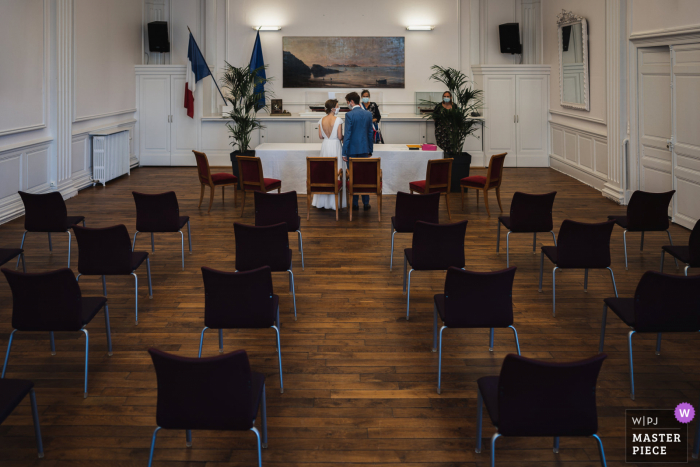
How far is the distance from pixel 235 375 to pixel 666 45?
25.2ft

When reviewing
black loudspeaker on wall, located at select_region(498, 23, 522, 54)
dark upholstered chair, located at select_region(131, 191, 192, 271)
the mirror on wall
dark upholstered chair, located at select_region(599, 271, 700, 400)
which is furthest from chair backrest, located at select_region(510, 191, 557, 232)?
black loudspeaker on wall, located at select_region(498, 23, 522, 54)

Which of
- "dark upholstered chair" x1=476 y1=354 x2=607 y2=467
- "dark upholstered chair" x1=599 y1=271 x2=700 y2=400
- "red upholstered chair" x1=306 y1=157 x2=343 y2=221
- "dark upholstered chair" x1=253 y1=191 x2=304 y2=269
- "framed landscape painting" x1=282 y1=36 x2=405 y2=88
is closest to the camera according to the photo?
"dark upholstered chair" x1=476 y1=354 x2=607 y2=467

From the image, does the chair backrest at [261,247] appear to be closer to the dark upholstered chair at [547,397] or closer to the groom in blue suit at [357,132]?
the dark upholstered chair at [547,397]

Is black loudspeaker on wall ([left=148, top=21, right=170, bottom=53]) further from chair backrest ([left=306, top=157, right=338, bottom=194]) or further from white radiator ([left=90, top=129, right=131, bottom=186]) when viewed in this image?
chair backrest ([left=306, top=157, right=338, bottom=194])

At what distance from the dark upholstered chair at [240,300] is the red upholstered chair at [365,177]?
4647 millimetres

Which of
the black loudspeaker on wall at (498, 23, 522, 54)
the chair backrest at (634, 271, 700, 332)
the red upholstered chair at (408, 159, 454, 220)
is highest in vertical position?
the black loudspeaker on wall at (498, 23, 522, 54)

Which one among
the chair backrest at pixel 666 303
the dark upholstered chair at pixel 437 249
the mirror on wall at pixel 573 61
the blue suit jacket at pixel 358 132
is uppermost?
the mirror on wall at pixel 573 61

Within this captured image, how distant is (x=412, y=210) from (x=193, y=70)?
816 cm

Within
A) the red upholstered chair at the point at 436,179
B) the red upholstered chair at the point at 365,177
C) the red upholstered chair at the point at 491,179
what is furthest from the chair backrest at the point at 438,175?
the red upholstered chair at the point at 365,177

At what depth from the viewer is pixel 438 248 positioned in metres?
4.97

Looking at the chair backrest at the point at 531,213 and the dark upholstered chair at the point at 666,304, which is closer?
the dark upholstered chair at the point at 666,304

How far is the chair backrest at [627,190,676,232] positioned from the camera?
5.96 m

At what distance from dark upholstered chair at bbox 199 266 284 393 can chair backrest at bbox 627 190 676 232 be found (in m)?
3.86

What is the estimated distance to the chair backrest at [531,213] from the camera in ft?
19.7
